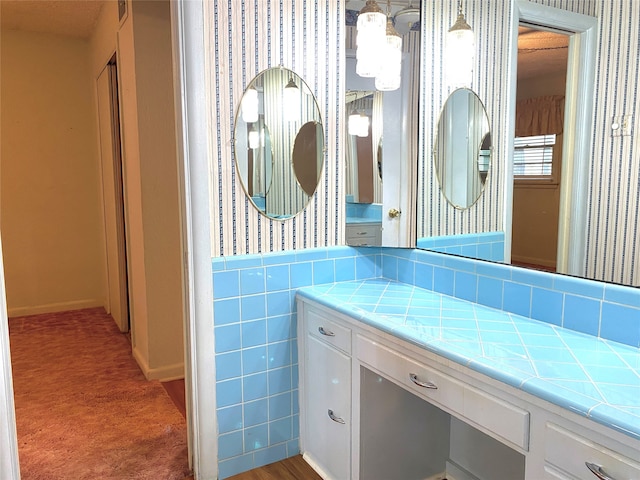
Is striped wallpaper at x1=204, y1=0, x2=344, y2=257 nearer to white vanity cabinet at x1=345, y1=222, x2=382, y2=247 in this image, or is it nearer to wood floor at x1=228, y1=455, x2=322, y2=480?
white vanity cabinet at x1=345, y1=222, x2=382, y2=247

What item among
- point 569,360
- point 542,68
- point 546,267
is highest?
point 542,68

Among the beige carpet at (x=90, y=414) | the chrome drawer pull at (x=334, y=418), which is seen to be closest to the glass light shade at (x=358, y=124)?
the chrome drawer pull at (x=334, y=418)

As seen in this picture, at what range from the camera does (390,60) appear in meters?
2.13

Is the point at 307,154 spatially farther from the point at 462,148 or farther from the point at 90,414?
the point at 90,414

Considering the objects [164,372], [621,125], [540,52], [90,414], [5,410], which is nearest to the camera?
[621,125]

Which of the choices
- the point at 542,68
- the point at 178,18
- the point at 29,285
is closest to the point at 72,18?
the point at 29,285

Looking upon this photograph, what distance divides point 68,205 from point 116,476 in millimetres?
3327

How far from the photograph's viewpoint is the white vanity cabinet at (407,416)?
3.99 ft

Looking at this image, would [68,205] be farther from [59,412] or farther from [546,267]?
[546,267]

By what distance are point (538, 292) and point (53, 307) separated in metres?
4.62

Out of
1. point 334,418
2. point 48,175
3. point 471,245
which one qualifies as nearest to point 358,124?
point 471,245

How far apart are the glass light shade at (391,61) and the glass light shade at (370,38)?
0.02 meters

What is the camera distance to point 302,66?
2.16 meters

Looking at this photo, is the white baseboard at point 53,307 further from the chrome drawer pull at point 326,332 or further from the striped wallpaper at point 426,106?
the chrome drawer pull at point 326,332
